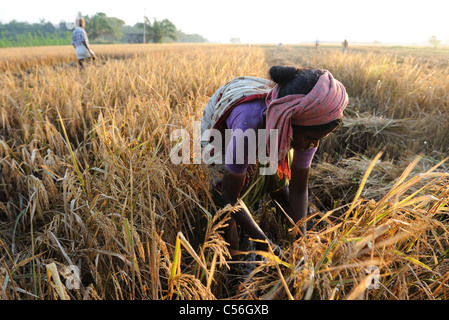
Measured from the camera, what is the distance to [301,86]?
818 millimetres

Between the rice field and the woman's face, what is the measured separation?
0.23 m

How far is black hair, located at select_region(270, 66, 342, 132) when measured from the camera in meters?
0.82

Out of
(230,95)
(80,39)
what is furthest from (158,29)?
(230,95)

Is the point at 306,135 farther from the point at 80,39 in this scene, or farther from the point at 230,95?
the point at 80,39

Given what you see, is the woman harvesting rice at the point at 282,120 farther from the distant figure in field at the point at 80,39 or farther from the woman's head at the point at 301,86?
the distant figure in field at the point at 80,39

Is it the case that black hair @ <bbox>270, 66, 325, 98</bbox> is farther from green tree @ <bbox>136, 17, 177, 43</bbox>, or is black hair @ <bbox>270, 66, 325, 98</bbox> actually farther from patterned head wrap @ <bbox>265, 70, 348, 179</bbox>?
green tree @ <bbox>136, 17, 177, 43</bbox>

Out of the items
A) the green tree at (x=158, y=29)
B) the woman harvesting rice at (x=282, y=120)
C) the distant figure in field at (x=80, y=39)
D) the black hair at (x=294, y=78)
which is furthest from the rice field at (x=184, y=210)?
the green tree at (x=158, y=29)

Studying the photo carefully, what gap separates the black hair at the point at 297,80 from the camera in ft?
2.68

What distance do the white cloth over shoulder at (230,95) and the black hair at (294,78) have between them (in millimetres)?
161

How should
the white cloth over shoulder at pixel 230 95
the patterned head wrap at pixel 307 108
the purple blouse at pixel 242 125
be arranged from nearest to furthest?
1. the patterned head wrap at pixel 307 108
2. the purple blouse at pixel 242 125
3. the white cloth over shoulder at pixel 230 95

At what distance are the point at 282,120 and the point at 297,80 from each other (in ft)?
0.48

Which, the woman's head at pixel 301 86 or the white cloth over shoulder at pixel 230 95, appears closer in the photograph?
the woman's head at pixel 301 86

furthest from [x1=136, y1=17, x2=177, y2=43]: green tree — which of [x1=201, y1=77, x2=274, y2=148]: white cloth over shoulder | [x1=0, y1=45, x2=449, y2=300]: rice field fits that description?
[x1=201, y1=77, x2=274, y2=148]: white cloth over shoulder
